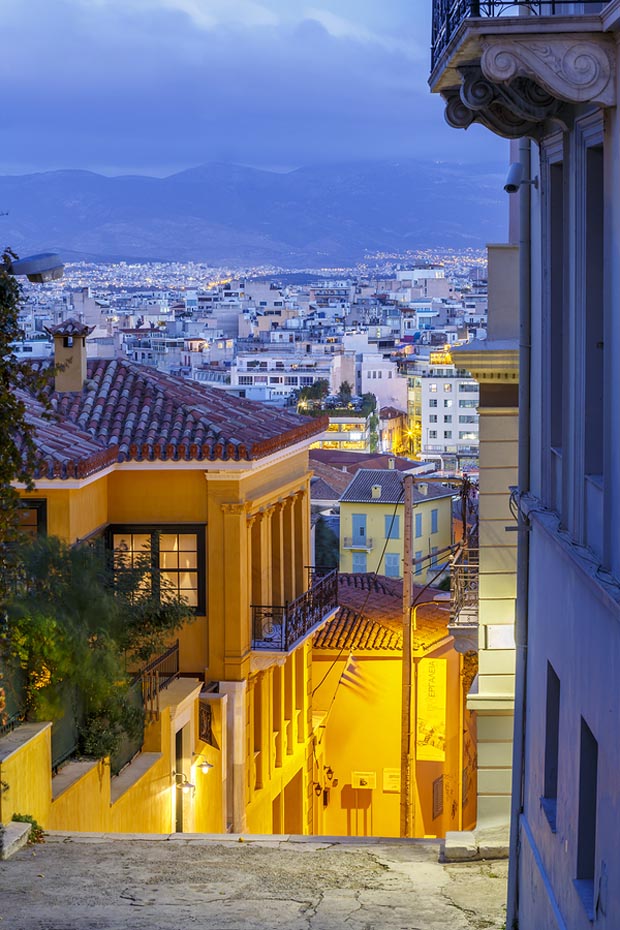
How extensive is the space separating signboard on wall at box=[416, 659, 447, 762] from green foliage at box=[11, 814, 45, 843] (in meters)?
18.0

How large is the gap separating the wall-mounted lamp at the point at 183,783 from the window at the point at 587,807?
38.2ft

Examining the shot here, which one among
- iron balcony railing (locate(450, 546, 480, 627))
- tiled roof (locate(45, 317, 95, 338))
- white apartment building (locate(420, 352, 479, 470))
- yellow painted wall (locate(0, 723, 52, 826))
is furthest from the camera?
white apartment building (locate(420, 352, 479, 470))

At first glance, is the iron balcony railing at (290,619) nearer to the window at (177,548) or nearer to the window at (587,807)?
the window at (177,548)

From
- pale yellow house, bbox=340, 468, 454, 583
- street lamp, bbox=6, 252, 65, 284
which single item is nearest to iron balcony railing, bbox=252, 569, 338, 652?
street lamp, bbox=6, 252, 65, 284

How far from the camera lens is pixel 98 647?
14.5 meters

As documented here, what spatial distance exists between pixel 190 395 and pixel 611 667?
55.7ft

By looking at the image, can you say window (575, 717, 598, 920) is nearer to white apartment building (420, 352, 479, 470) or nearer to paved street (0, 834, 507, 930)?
paved street (0, 834, 507, 930)

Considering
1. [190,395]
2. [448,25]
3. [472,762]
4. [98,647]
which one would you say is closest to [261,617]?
[190,395]

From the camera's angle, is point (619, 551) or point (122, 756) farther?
point (122, 756)

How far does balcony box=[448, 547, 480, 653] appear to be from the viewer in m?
15.6

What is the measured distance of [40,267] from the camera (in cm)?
1116

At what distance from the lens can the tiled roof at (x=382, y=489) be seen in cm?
6638

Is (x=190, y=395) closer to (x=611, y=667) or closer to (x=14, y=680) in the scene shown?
(x=14, y=680)

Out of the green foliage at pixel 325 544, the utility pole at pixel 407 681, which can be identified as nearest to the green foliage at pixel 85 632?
the utility pole at pixel 407 681
